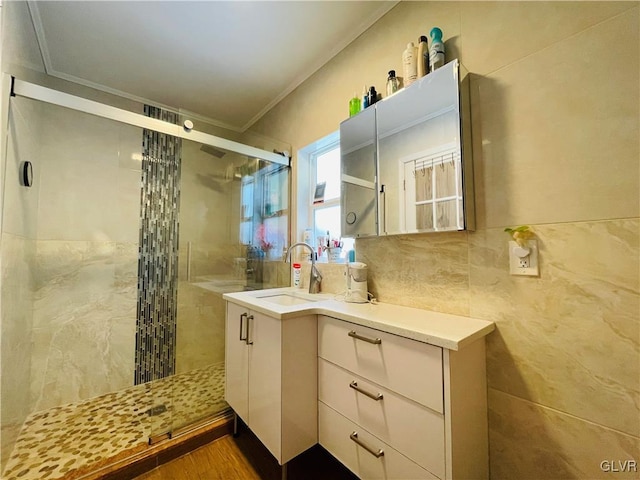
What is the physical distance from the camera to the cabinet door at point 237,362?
131cm

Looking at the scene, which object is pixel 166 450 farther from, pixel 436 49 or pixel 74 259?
pixel 436 49

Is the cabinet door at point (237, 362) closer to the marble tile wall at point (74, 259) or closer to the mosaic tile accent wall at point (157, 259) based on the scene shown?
the mosaic tile accent wall at point (157, 259)

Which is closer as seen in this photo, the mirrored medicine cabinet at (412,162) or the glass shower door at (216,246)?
the mirrored medicine cabinet at (412,162)

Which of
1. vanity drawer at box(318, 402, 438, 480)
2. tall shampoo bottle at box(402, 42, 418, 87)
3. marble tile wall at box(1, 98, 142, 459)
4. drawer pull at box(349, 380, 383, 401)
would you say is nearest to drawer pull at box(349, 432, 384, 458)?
vanity drawer at box(318, 402, 438, 480)

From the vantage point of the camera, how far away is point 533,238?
856mm

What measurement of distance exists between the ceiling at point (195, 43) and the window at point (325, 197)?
570mm

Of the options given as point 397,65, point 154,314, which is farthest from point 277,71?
point 154,314

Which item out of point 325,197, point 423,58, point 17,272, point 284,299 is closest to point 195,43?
point 325,197

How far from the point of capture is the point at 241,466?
1.26 meters

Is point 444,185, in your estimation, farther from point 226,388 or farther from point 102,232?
point 102,232

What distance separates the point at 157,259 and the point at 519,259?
224cm

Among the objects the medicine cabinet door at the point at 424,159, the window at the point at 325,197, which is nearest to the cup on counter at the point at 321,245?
the window at the point at 325,197

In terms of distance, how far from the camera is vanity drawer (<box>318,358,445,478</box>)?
0.75 meters

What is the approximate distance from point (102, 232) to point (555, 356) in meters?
2.70
